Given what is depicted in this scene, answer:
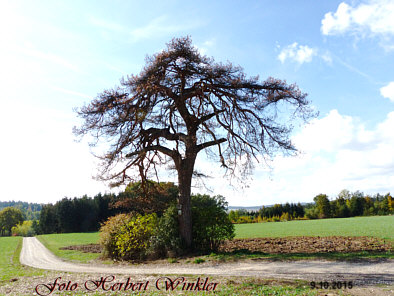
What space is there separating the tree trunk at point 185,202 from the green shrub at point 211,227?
411 mm

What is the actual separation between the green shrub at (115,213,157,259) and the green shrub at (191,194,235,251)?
233 centimetres

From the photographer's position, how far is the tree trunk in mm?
14070

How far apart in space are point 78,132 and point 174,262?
26.5 ft

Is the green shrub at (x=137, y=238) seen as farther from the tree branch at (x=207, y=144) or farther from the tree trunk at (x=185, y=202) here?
the tree branch at (x=207, y=144)

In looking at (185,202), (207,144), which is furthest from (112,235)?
(207,144)

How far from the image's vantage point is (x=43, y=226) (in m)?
78.1

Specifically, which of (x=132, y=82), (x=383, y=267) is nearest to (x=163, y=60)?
(x=132, y=82)

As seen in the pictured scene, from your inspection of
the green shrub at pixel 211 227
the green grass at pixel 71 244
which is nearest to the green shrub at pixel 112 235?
the green grass at pixel 71 244

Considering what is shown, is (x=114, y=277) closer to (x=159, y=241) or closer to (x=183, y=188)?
(x=159, y=241)

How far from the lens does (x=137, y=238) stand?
49.2 feet

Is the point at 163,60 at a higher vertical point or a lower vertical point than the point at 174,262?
higher

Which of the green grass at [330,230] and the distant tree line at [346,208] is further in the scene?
the distant tree line at [346,208]

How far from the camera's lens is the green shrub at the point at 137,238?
14.8m

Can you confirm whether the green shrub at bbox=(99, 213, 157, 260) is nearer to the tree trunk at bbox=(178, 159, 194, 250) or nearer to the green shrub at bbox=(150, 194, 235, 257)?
the green shrub at bbox=(150, 194, 235, 257)
